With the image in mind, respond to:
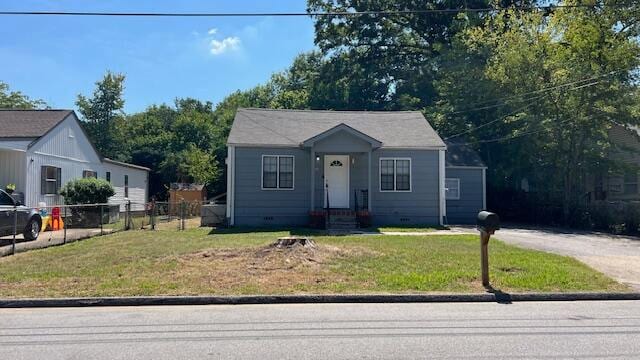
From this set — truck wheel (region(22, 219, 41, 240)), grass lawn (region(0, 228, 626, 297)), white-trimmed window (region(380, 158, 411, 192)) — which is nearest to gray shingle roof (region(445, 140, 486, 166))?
white-trimmed window (region(380, 158, 411, 192))

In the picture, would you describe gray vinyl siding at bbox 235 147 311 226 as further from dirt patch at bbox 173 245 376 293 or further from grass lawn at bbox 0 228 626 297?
dirt patch at bbox 173 245 376 293

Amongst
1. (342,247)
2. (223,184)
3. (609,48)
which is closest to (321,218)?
(342,247)

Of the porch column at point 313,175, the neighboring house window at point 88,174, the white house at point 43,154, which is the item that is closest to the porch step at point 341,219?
the porch column at point 313,175

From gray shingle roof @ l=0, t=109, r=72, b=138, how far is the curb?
613 inches

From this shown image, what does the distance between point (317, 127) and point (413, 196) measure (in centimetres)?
529

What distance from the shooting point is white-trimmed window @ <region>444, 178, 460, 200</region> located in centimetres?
2487

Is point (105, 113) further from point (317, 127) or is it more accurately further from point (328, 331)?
point (328, 331)

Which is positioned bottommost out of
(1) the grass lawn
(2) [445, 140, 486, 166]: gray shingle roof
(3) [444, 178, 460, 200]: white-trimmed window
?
(1) the grass lawn

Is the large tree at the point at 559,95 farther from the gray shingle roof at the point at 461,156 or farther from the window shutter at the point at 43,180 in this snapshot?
the window shutter at the point at 43,180

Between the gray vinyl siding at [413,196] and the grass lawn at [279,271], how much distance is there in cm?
751

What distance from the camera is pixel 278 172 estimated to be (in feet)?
68.6

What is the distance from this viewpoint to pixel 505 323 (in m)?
6.92

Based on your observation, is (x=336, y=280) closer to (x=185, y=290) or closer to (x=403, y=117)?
(x=185, y=290)

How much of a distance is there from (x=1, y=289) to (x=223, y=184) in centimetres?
2941
